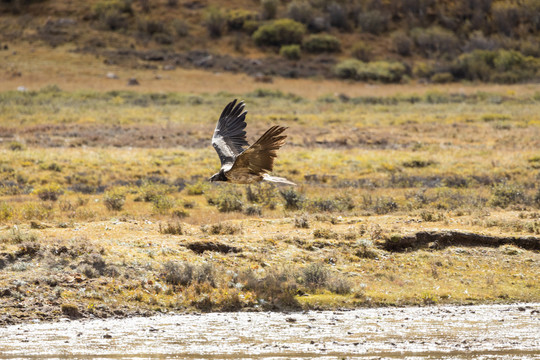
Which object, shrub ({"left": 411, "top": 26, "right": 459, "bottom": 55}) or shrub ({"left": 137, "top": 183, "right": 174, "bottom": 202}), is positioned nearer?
shrub ({"left": 137, "top": 183, "right": 174, "bottom": 202})

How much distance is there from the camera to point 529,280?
1253cm

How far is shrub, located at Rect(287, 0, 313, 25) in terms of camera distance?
8188 centimetres

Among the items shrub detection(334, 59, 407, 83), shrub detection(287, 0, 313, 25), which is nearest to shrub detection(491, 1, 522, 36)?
shrub detection(334, 59, 407, 83)

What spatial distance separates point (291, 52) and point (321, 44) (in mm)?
4423

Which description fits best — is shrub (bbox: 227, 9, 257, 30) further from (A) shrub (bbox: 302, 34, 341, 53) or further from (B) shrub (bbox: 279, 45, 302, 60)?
(A) shrub (bbox: 302, 34, 341, 53)

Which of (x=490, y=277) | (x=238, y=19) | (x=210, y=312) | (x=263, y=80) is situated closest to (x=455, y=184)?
A: (x=490, y=277)

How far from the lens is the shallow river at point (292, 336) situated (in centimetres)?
887

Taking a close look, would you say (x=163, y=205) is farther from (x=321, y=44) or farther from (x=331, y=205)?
(x=321, y=44)

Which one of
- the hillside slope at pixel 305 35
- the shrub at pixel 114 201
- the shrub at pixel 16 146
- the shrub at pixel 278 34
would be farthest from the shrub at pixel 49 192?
the shrub at pixel 278 34

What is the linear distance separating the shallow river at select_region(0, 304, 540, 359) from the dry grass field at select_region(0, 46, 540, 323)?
55 centimetres

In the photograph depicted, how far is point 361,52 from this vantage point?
73.8 m

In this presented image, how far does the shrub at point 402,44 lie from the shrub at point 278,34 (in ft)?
35.9

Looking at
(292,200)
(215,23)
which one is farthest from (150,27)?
(292,200)

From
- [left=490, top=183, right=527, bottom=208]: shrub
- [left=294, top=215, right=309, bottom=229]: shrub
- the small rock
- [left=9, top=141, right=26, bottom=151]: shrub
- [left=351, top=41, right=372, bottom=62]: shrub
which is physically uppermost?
[left=351, top=41, right=372, bottom=62]: shrub
